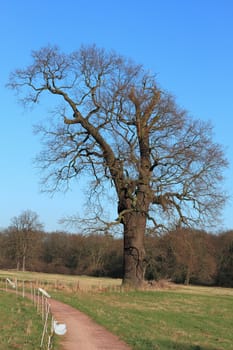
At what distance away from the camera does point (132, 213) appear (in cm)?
3152

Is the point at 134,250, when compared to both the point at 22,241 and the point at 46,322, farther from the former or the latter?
the point at 22,241

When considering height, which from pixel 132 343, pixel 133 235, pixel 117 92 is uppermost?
pixel 117 92

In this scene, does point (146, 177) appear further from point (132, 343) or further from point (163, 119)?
point (132, 343)

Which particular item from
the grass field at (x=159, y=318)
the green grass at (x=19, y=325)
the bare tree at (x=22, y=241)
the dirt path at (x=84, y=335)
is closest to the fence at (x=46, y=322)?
the green grass at (x=19, y=325)

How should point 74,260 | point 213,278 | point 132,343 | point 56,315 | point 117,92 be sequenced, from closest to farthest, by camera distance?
point 132,343
point 56,315
point 117,92
point 213,278
point 74,260

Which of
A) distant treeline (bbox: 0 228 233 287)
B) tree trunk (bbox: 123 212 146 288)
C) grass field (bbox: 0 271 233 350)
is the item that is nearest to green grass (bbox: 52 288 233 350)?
grass field (bbox: 0 271 233 350)

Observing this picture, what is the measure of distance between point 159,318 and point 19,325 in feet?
24.3

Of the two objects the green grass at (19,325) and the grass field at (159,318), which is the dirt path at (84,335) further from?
the green grass at (19,325)

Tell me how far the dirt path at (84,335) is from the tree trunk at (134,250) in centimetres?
1275

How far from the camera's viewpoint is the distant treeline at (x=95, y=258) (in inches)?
2408

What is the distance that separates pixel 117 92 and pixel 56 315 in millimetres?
17016

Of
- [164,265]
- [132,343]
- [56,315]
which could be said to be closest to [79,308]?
[56,315]

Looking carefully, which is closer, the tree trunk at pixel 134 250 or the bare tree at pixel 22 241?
the tree trunk at pixel 134 250

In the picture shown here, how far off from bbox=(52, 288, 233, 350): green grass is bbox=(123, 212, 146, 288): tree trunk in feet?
5.41
